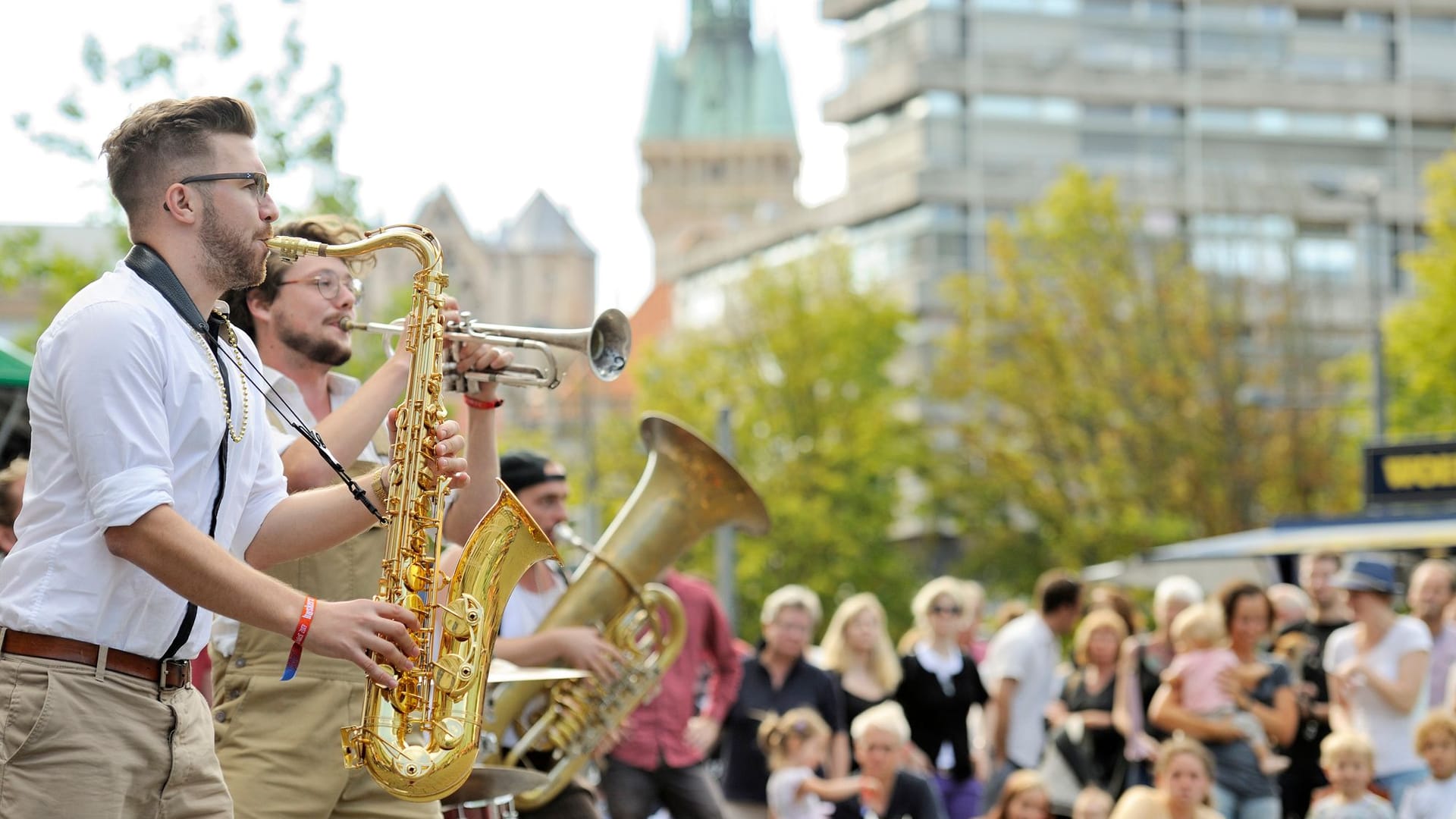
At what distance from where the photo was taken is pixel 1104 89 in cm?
6241

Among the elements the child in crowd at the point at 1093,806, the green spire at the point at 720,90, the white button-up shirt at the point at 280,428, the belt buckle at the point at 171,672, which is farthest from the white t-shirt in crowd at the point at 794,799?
the green spire at the point at 720,90

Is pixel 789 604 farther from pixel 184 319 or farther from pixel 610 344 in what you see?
pixel 184 319

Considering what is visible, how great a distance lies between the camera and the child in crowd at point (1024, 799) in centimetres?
980

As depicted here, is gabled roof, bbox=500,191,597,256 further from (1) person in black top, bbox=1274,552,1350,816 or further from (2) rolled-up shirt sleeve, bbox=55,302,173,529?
(2) rolled-up shirt sleeve, bbox=55,302,173,529

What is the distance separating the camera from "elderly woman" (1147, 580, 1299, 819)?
32.9 ft

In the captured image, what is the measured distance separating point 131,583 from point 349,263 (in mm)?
1657

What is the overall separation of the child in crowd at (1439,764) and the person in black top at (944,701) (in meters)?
2.63

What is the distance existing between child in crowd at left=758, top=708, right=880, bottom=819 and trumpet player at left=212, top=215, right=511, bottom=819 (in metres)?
4.80

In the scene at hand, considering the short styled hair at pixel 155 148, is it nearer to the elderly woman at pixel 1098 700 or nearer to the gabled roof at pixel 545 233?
the elderly woman at pixel 1098 700

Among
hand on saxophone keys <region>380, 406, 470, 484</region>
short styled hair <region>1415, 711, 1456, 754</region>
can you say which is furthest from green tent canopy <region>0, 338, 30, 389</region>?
short styled hair <region>1415, 711, 1456, 754</region>

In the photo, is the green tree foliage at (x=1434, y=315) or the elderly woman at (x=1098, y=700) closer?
the elderly woman at (x=1098, y=700)

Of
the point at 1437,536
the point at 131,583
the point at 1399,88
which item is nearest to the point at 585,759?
the point at 131,583

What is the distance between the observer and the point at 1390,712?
1011 cm

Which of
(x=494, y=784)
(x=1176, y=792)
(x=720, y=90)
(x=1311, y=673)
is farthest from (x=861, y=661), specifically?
(x=720, y=90)
